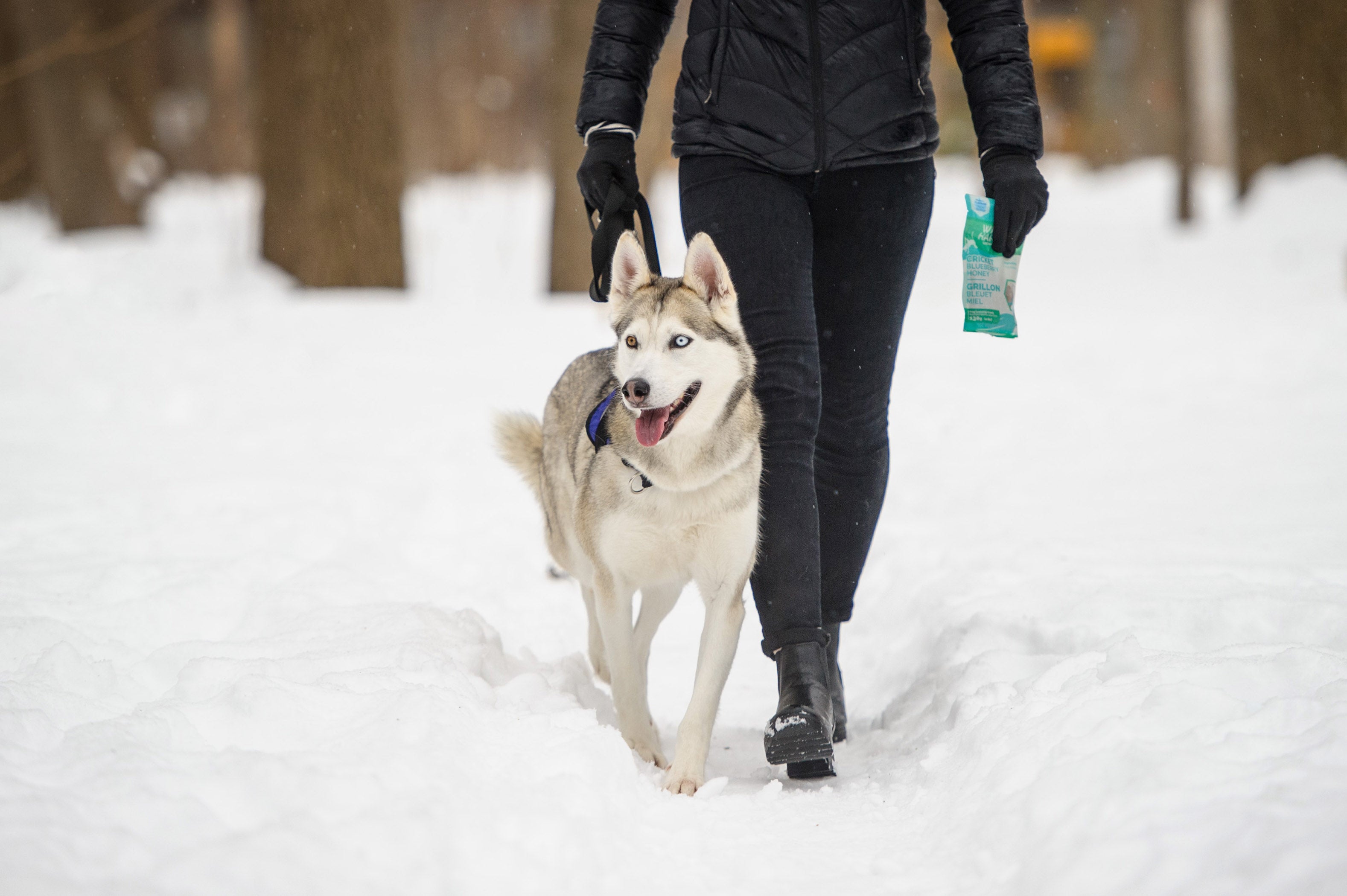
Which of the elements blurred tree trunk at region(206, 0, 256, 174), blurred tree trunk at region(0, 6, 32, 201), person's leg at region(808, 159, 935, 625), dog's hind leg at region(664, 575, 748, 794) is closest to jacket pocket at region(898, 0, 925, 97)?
person's leg at region(808, 159, 935, 625)

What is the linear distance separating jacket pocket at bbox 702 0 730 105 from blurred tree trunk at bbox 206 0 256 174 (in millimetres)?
9602

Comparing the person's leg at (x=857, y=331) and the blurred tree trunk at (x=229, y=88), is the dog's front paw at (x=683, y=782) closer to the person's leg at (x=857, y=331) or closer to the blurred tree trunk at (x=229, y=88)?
the person's leg at (x=857, y=331)

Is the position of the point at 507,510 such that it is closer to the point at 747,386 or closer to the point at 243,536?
the point at 243,536

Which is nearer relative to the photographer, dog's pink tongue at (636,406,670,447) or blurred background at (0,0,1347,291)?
dog's pink tongue at (636,406,670,447)

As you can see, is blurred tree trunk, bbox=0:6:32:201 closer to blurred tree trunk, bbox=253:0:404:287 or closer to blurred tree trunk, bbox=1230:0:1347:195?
blurred tree trunk, bbox=253:0:404:287

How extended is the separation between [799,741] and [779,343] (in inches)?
39.3

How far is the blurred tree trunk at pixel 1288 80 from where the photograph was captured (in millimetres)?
9359

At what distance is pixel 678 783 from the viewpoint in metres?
2.67

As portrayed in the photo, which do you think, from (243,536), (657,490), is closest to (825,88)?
(657,490)

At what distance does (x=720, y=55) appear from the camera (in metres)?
2.76

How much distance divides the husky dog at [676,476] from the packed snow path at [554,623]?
229 millimetres

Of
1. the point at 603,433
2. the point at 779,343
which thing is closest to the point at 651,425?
the point at 603,433

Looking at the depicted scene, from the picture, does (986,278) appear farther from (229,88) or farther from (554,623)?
(229,88)

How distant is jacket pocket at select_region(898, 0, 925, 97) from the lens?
2799 mm
